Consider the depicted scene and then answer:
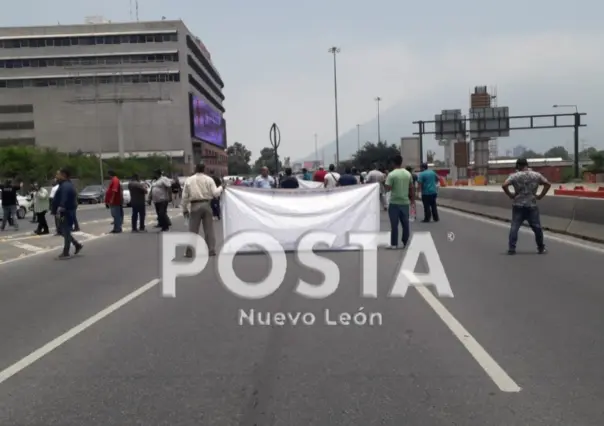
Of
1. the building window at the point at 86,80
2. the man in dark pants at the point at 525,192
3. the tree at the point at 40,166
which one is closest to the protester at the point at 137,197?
A: the man in dark pants at the point at 525,192

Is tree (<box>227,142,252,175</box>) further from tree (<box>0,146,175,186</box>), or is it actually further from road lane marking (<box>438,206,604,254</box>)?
road lane marking (<box>438,206,604,254</box>)

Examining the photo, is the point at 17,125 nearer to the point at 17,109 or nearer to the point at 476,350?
the point at 17,109

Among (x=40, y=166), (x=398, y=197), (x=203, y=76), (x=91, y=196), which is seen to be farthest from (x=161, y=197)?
(x=203, y=76)

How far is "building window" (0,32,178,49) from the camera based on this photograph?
10356 cm

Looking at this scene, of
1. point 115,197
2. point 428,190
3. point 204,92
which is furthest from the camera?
point 204,92

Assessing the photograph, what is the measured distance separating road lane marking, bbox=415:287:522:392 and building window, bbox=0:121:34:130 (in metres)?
104

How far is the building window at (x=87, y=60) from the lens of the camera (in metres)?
103

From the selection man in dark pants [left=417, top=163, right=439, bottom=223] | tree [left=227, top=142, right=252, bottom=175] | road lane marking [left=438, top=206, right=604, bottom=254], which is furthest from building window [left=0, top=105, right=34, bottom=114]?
road lane marking [left=438, top=206, right=604, bottom=254]

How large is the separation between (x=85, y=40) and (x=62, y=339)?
104351 millimetres

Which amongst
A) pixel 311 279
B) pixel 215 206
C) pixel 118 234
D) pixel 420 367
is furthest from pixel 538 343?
pixel 215 206

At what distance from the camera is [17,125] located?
105 m

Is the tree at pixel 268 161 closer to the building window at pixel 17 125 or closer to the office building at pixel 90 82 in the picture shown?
the office building at pixel 90 82

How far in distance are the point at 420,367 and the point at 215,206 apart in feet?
59.3

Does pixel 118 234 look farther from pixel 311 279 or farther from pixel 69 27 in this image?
pixel 69 27
